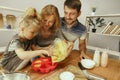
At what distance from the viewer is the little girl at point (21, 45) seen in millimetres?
1033

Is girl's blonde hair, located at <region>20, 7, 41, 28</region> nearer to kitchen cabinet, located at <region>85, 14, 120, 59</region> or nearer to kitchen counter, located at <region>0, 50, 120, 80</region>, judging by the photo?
kitchen counter, located at <region>0, 50, 120, 80</region>

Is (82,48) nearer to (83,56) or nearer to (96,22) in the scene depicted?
(83,56)

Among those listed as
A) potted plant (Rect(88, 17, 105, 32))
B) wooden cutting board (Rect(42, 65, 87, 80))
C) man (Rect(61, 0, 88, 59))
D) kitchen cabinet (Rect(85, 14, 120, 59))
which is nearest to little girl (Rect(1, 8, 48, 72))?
wooden cutting board (Rect(42, 65, 87, 80))

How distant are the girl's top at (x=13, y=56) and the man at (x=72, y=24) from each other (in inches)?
17.5

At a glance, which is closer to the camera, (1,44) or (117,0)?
(1,44)

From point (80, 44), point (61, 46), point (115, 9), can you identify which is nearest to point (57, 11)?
point (61, 46)

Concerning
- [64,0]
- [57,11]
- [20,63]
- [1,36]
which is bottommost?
[20,63]

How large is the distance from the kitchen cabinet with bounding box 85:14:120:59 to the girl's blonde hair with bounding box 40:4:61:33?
66 centimetres

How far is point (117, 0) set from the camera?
1855mm

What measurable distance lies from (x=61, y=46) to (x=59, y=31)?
166mm

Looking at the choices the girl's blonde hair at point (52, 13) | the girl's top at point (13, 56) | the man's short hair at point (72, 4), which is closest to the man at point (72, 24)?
the man's short hair at point (72, 4)

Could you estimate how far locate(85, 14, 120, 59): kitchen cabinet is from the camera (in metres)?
1.85

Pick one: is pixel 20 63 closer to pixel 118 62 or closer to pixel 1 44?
pixel 1 44

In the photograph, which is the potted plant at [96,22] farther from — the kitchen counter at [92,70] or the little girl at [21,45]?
the little girl at [21,45]
